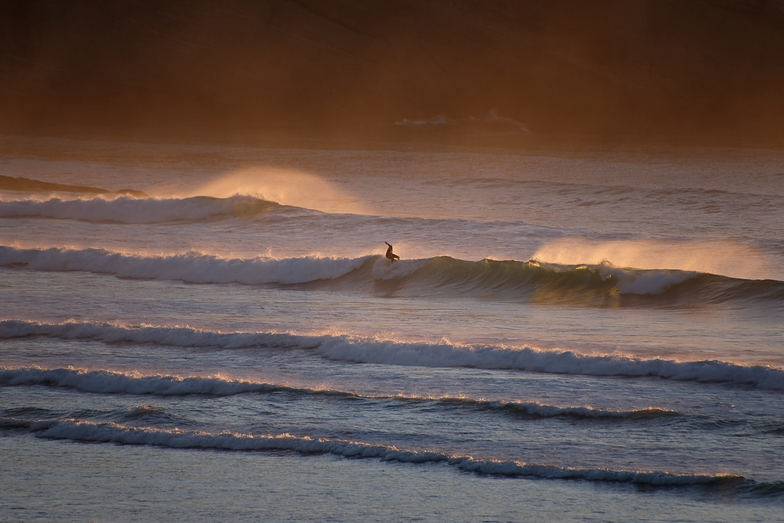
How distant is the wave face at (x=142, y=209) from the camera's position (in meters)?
24.5

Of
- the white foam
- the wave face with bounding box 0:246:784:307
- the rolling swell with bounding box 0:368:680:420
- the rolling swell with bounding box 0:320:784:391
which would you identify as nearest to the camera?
the rolling swell with bounding box 0:368:680:420

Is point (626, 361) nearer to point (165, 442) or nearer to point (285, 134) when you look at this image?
point (165, 442)

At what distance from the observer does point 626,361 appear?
9188mm

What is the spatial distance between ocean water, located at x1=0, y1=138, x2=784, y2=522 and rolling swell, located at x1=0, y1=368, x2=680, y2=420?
0.09 feet

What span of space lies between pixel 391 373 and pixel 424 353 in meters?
0.67

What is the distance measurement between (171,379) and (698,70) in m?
106

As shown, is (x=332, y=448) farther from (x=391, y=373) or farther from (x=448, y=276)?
(x=448, y=276)

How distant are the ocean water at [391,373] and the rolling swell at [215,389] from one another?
1.1 inches

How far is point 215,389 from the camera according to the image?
8.77 metres

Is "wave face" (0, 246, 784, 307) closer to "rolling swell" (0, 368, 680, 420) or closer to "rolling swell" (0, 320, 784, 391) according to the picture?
"rolling swell" (0, 320, 784, 391)

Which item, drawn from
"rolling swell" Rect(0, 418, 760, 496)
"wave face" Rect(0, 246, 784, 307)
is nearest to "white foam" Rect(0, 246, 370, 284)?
"wave face" Rect(0, 246, 784, 307)

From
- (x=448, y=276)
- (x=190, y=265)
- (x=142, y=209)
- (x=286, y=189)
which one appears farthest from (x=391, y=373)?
(x=286, y=189)

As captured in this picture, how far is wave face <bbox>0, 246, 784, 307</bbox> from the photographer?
13867mm

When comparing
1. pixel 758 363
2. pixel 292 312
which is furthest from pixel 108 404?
pixel 758 363
